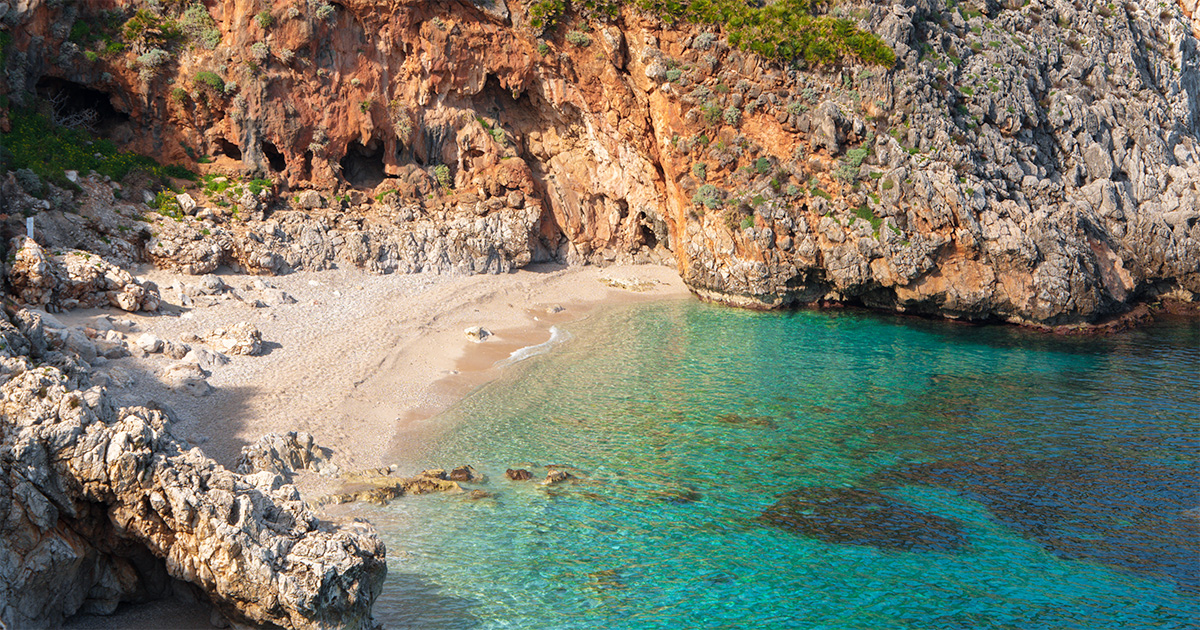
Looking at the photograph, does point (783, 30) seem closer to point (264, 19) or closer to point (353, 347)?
point (264, 19)

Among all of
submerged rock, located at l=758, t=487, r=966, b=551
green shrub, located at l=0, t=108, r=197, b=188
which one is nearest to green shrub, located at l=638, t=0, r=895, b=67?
submerged rock, located at l=758, t=487, r=966, b=551

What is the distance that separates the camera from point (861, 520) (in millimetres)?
16453

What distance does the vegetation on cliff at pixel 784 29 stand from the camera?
109 ft

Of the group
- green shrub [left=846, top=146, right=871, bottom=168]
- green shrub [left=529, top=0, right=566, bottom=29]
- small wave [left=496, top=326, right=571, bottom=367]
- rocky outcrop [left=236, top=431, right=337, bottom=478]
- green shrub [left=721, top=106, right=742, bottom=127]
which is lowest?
rocky outcrop [left=236, top=431, right=337, bottom=478]

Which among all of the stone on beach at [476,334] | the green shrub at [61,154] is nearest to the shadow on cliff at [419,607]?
the stone on beach at [476,334]

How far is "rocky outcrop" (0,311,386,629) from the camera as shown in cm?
1008

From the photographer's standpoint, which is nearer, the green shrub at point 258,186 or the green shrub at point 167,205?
the green shrub at point 167,205

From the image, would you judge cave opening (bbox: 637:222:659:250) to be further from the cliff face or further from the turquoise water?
the turquoise water

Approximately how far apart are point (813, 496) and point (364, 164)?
94.3ft

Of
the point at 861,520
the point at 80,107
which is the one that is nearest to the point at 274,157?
the point at 80,107

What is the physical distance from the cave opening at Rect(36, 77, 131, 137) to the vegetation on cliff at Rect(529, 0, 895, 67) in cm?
2388

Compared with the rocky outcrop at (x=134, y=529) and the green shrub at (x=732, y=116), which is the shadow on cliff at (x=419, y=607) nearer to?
the rocky outcrop at (x=134, y=529)

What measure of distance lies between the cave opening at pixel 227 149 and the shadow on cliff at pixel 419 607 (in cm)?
2641

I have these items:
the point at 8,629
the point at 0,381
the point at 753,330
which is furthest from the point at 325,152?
the point at 8,629
